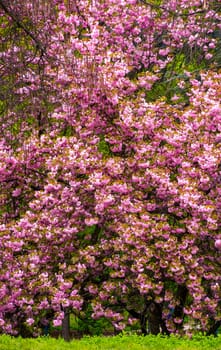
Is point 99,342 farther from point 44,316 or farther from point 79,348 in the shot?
point 44,316

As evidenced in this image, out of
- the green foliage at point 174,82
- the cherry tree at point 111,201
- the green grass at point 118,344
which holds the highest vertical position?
the green foliage at point 174,82

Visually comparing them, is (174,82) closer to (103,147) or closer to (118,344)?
(103,147)

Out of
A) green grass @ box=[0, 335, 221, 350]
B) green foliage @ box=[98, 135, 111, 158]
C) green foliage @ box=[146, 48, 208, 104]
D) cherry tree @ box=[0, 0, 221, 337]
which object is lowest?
green grass @ box=[0, 335, 221, 350]

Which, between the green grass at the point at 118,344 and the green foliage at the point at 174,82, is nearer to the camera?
the green grass at the point at 118,344

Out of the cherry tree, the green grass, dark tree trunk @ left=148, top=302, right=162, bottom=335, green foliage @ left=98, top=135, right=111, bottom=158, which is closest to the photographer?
the green grass

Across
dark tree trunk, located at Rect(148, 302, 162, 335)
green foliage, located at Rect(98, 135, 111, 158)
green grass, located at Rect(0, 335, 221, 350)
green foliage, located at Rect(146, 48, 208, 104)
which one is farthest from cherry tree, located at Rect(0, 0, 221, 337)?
green grass, located at Rect(0, 335, 221, 350)

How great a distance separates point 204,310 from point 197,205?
8.38 ft

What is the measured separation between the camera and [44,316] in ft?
46.2

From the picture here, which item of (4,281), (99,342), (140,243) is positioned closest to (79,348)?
(99,342)

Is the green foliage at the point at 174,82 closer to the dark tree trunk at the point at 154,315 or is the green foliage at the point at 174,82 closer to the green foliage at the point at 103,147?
the green foliage at the point at 103,147

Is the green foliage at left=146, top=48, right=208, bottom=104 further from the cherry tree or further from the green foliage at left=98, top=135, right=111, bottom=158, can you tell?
the cherry tree

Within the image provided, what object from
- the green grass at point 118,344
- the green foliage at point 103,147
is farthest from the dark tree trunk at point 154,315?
the green grass at point 118,344

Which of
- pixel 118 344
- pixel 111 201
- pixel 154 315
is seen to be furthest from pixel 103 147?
pixel 118 344

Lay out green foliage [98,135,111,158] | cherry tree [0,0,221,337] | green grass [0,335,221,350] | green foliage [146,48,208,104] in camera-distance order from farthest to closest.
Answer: green foliage [146,48,208,104] → green foliage [98,135,111,158] → cherry tree [0,0,221,337] → green grass [0,335,221,350]
